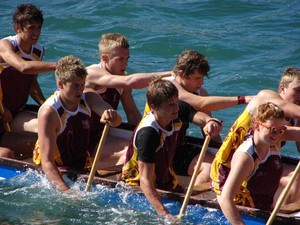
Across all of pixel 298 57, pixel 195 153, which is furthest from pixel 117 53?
pixel 298 57

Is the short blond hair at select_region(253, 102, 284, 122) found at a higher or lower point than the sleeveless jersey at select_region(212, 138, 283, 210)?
higher

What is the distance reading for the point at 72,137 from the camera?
8.26 metres

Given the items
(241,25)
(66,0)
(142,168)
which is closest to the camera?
(142,168)

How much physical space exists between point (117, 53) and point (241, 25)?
304 inches

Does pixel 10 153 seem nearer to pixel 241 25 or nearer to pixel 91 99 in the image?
pixel 91 99

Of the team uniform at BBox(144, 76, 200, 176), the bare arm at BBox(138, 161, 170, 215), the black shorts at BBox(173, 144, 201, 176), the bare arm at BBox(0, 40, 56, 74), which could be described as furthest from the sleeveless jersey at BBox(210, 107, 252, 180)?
the bare arm at BBox(0, 40, 56, 74)

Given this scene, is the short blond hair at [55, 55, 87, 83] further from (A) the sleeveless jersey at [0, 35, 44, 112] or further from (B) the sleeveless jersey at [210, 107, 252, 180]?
(B) the sleeveless jersey at [210, 107, 252, 180]

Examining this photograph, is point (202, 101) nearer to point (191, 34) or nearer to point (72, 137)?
point (72, 137)

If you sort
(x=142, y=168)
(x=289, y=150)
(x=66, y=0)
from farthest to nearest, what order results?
(x=66, y=0), (x=289, y=150), (x=142, y=168)

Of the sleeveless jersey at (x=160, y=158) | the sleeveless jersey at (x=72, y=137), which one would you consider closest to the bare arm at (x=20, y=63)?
the sleeveless jersey at (x=72, y=137)

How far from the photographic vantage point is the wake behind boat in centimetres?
712

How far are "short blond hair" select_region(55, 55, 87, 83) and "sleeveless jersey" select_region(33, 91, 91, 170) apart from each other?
0.79 feet

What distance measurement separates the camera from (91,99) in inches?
332

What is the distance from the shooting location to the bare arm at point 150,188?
738 cm
